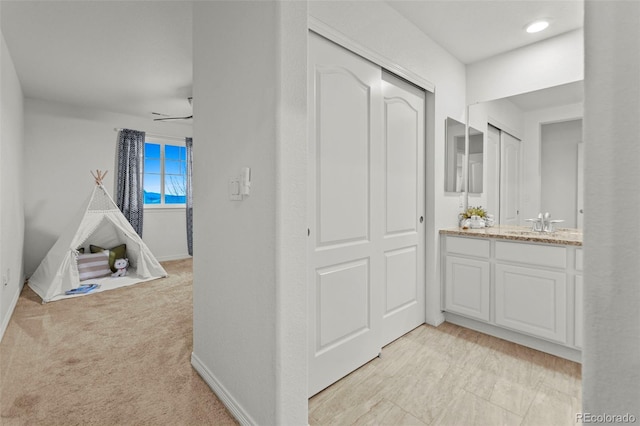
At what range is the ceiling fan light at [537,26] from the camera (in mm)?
2418

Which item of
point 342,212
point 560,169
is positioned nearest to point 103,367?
point 342,212

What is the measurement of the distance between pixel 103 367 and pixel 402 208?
241 centimetres

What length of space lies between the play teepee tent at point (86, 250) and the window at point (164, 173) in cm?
104

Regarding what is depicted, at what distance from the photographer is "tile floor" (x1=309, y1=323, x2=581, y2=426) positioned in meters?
1.60

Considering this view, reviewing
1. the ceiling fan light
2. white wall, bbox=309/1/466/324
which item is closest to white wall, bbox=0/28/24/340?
white wall, bbox=309/1/466/324

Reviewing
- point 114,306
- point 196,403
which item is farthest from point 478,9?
point 114,306

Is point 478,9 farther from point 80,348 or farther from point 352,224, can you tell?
point 80,348

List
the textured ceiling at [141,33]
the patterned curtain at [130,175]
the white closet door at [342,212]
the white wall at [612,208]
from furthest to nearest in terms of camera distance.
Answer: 1. the patterned curtain at [130,175]
2. the textured ceiling at [141,33]
3. the white closet door at [342,212]
4. the white wall at [612,208]

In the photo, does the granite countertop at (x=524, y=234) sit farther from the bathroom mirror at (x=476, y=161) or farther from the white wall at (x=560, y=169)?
the bathroom mirror at (x=476, y=161)

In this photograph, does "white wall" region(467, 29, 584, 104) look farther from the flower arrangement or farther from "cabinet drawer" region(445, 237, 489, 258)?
"cabinet drawer" region(445, 237, 489, 258)

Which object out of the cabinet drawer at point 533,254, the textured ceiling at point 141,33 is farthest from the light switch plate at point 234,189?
the cabinet drawer at point 533,254

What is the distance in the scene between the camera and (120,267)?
4.30 metres

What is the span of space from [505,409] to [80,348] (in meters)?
2.89

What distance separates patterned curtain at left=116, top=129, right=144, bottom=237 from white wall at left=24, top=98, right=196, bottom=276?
0.15 meters
